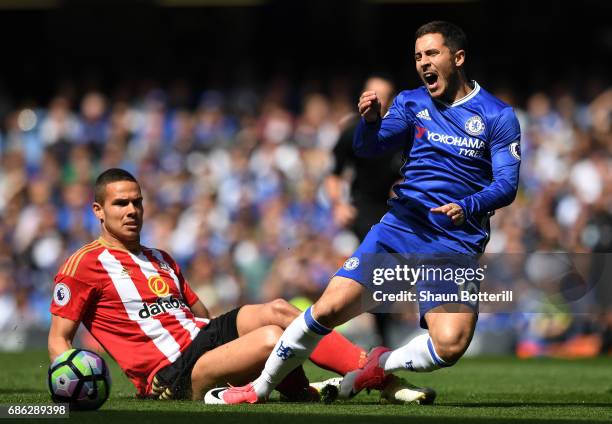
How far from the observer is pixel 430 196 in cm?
660

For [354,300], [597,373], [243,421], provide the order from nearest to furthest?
[243,421] → [354,300] → [597,373]

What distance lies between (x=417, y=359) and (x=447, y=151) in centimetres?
115

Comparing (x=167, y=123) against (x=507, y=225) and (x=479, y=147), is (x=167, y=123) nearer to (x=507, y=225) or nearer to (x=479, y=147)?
(x=507, y=225)

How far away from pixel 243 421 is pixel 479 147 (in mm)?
2066

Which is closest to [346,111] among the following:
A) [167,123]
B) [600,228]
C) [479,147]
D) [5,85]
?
[167,123]

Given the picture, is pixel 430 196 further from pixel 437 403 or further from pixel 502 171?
pixel 437 403

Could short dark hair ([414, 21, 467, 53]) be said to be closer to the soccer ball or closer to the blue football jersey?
the blue football jersey

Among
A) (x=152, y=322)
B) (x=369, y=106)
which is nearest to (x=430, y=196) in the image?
(x=369, y=106)

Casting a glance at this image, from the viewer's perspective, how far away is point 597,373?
33.4ft

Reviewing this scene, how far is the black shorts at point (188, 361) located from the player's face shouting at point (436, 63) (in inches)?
70.4

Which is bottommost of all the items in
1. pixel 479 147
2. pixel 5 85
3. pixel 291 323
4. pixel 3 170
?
pixel 291 323

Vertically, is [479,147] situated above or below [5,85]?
below

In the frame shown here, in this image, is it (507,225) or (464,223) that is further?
(507,225)

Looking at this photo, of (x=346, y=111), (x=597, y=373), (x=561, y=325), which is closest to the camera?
(x=597, y=373)
